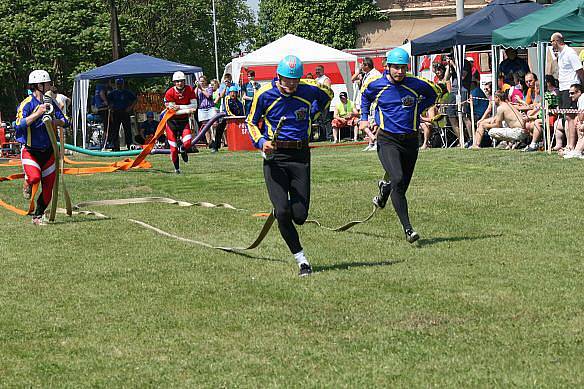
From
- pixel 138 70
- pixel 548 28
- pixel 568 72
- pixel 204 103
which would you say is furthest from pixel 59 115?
pixel 138 70

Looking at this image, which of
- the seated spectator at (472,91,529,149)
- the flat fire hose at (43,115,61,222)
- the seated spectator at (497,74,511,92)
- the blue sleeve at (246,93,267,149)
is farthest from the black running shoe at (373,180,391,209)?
the seated spectator at (497,74,511,92)

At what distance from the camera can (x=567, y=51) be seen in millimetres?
20812

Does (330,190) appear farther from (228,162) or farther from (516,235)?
(228,162)

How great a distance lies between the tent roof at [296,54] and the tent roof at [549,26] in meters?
12.3

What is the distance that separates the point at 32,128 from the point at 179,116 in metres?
8.16

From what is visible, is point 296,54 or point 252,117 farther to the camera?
point 296,54

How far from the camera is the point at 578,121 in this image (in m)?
20.2

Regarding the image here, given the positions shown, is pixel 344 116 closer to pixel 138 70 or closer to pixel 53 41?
pixel 138 70

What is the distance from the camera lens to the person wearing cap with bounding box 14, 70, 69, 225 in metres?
14.2

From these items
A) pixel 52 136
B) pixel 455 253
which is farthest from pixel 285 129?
pixel 52 136

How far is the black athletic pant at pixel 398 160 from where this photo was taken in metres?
11.7

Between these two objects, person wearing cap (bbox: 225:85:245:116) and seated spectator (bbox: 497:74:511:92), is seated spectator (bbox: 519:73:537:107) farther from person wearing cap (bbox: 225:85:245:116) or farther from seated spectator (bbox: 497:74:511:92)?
person wearing cap (bbox: 225:85:245:116)

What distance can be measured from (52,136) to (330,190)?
4.78m

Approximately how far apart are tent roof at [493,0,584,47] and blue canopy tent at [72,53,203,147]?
12.2m
